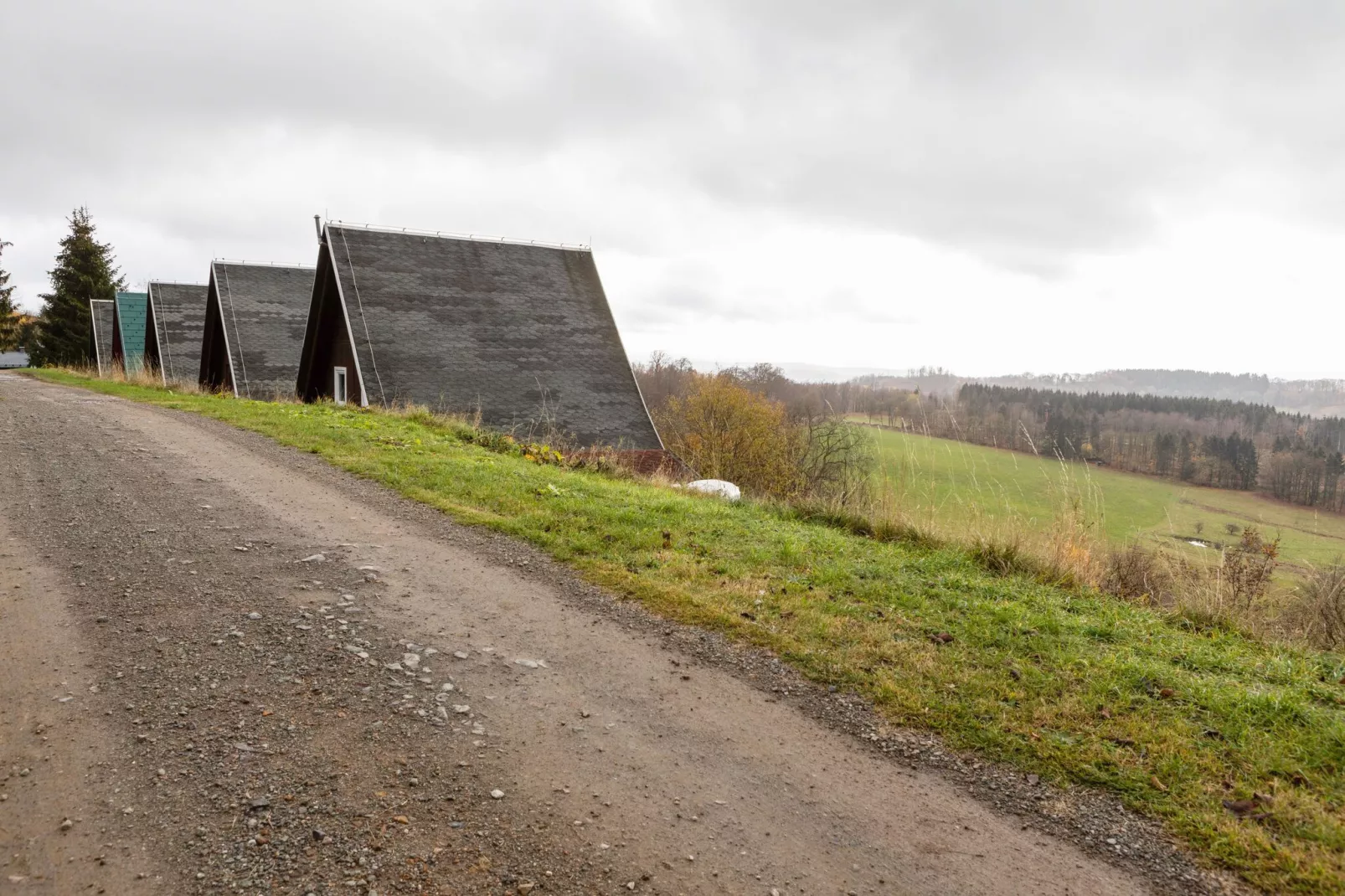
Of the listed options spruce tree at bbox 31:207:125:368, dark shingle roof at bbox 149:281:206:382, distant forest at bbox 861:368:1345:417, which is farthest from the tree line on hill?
distant forest at bbox 861:368:1345:417

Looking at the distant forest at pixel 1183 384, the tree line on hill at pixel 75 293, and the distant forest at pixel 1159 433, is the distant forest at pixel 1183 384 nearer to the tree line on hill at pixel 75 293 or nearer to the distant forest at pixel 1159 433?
the distant forest at pixel 1159 433

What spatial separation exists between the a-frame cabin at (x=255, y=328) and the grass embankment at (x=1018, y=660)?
1772 centimetres

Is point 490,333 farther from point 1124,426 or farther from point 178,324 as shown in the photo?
point 1124,426

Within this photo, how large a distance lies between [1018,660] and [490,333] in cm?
1663

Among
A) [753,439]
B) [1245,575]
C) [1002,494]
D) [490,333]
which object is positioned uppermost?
[490,333]

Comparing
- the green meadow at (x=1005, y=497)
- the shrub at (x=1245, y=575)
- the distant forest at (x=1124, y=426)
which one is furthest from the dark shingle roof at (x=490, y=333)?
the shrub at (x=1245, y=575)

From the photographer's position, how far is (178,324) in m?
28.5

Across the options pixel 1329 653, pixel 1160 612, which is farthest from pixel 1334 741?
pixel 1160 612

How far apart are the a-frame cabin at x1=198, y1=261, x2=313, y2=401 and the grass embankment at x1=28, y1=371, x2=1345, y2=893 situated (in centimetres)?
1772

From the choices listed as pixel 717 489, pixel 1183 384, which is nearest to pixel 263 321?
pixel 717 489

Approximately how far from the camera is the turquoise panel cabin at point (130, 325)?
108 ft

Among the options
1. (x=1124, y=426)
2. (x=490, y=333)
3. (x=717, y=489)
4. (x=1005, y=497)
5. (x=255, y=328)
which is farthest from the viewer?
(x=1124, y=426)

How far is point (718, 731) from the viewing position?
3.71 meters

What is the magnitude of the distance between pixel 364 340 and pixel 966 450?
13.8 meters
